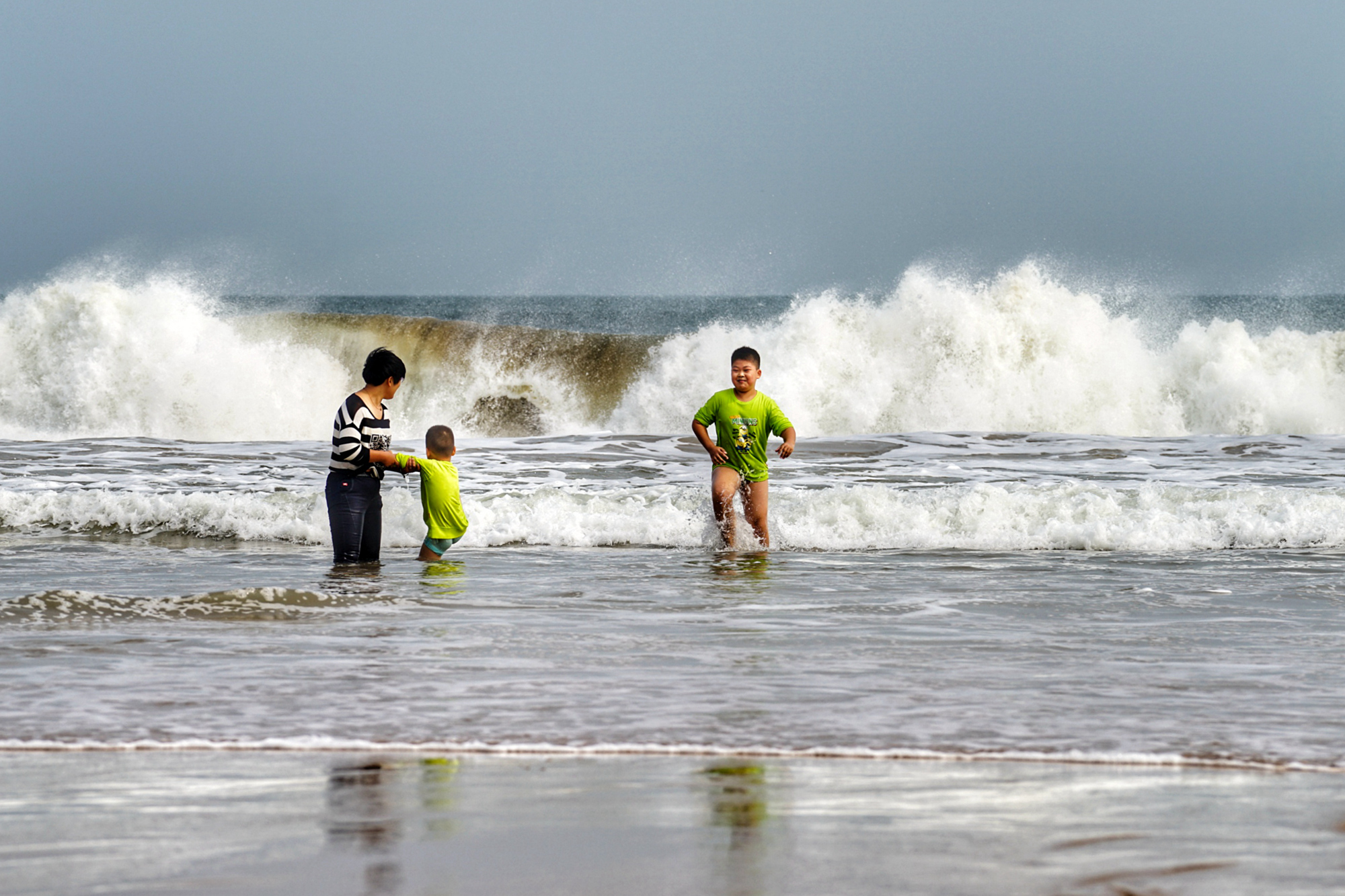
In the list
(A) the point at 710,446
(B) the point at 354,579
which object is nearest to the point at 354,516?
(B) the point at 354,579

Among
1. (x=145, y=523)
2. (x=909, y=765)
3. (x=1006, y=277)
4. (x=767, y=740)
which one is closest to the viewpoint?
(x=909, y=765)

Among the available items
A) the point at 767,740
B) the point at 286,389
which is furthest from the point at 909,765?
the point at 286,389

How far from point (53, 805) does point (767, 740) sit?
2036 millimetres

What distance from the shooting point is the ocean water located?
14.2 feet

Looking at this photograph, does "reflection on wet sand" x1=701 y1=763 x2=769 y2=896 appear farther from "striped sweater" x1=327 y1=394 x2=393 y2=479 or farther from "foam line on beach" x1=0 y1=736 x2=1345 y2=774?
"striped sweater" x1=327 y1=394 x2=393 y2=479

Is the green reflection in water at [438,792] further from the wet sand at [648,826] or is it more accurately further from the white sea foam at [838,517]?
the white sea foam at [838,517]

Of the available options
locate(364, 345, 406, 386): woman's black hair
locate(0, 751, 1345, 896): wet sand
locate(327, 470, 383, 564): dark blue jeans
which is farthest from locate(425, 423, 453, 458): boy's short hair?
locate(0, 751, 1345, 896): wet sand

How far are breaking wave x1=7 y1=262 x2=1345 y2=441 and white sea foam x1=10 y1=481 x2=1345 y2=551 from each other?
34.2ft

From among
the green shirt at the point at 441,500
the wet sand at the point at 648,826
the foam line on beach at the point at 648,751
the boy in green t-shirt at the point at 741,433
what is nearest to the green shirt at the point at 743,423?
the boy in green t-shirt at the point at 741,433

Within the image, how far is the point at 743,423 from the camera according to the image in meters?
10.0

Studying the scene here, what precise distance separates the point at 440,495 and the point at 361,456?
879mm

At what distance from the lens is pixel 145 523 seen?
12.5 metres

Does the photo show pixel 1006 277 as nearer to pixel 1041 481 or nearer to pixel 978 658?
pixel 1041 481

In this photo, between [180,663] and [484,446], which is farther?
[484,446]
